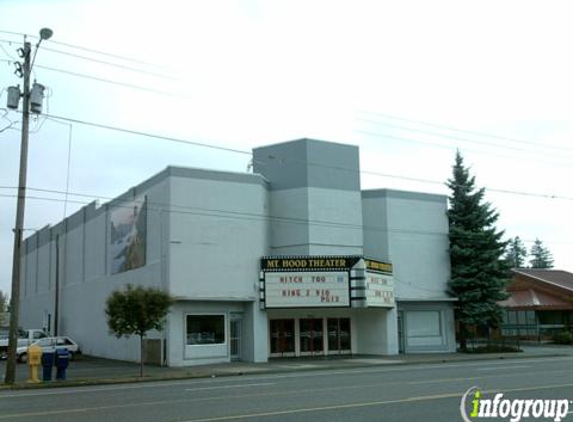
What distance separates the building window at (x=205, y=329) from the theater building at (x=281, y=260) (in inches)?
2.1

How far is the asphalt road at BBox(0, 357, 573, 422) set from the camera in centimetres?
1302

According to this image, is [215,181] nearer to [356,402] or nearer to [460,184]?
[460,184]

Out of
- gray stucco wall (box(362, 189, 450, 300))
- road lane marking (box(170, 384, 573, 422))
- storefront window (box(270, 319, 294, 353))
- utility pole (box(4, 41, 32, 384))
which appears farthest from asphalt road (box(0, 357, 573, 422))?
gray stucco wall (box(362, 189, 450, 300))

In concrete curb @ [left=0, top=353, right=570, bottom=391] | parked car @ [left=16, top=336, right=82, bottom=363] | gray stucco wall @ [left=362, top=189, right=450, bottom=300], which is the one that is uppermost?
gray stucco wall @ [left=362, top=189, right=450, bottom=300]

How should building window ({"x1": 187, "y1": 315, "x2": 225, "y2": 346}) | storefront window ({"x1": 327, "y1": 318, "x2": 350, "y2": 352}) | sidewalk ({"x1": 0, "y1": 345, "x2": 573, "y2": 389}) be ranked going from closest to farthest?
sidewalk ({"x1": 0, "y1": 345, "x2": 573, "y2": 389}) < building window ({"x1": 187, "y1": 315, "x2": 225, "y2": 346}) < storefront window ({"x1": 327, "y1": 318, "x2": 350, "y2": 352})

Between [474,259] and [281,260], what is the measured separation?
1252cm

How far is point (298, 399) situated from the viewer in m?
15.7

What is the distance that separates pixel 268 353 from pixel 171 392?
696 inches

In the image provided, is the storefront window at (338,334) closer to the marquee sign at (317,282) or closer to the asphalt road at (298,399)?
the marquee sign at (317,282)

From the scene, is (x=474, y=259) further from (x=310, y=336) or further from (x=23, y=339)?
(x=23, y=339)

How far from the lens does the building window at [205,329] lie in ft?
109

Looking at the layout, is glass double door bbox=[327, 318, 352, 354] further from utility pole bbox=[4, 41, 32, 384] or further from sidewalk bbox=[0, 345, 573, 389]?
utility pole bbox=[4, 41, 32, 384]
